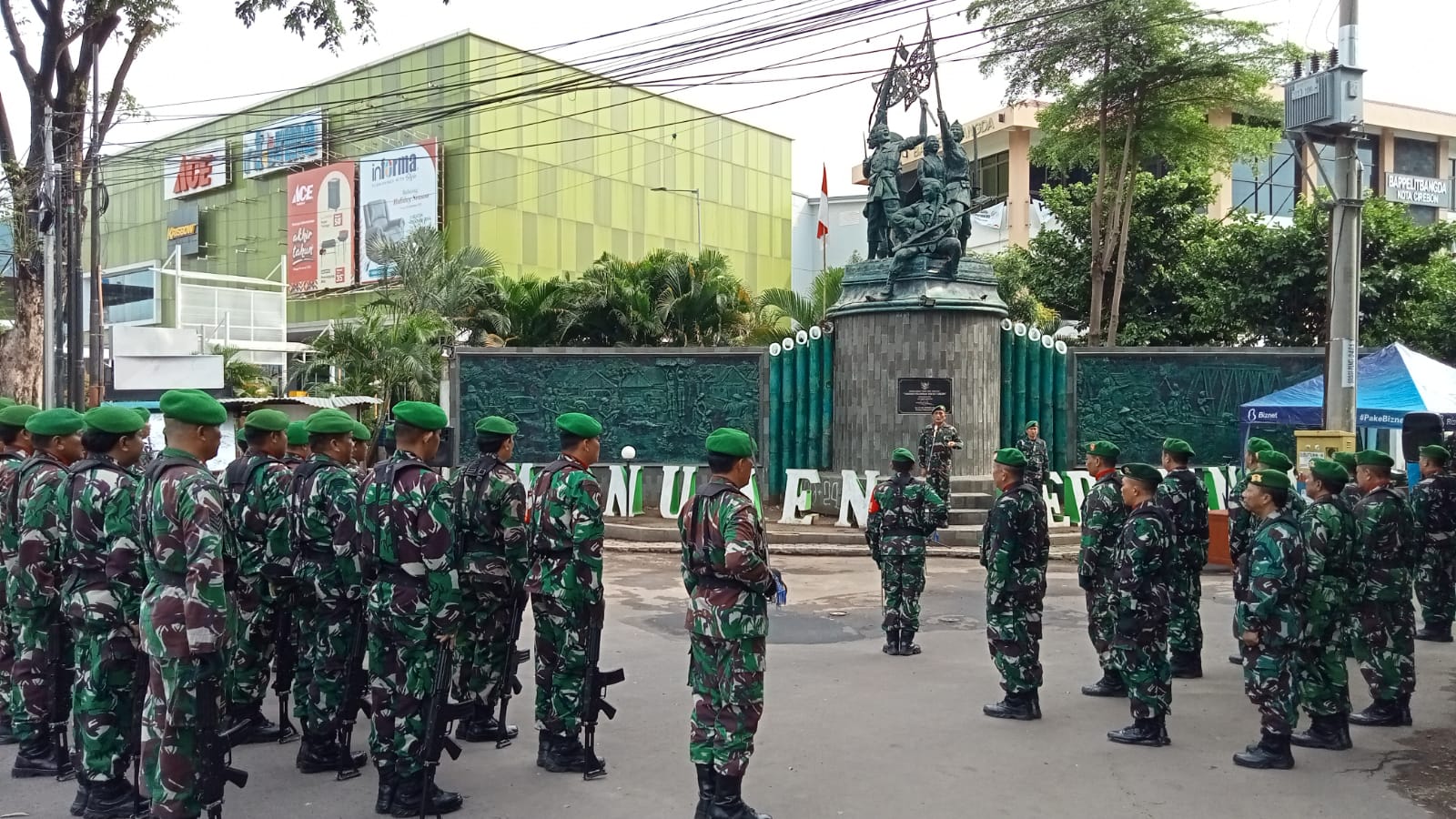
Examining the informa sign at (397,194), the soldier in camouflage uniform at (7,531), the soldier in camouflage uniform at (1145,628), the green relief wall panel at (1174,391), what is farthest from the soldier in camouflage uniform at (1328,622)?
the informa sign at (397,194)

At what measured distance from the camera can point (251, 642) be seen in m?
5.65

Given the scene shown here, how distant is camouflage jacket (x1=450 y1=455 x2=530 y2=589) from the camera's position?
5312mm

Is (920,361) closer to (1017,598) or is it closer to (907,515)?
(907,515)

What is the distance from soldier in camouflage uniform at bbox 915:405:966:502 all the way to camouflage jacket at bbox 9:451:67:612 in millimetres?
9884

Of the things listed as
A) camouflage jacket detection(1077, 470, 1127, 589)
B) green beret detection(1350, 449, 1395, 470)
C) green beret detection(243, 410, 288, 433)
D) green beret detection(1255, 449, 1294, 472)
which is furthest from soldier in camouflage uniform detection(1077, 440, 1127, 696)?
green beret detection(243, 410, 288, 433)

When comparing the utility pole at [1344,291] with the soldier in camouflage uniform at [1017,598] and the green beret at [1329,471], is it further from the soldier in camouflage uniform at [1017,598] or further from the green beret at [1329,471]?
the soldier in camouflage uniform at [1017,598]

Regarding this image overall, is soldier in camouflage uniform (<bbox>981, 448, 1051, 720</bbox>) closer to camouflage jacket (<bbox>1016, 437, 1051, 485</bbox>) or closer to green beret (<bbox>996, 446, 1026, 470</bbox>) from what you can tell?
green beret (<bbox>996, 446, 1026, 470</bbox>)

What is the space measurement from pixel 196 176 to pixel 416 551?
152 ft

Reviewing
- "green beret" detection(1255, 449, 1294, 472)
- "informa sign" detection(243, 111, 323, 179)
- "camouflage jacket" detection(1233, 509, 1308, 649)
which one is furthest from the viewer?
"informa sign" detection(243, 111, 323, 179)

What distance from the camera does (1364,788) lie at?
5.33 metres

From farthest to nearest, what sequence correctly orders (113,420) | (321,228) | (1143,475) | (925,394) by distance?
(321,228) → (925,394) → (1143,475) → (113,420)

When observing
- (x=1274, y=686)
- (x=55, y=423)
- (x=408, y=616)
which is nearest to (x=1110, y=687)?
(x=1274, y=686)

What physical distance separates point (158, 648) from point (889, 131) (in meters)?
13.5

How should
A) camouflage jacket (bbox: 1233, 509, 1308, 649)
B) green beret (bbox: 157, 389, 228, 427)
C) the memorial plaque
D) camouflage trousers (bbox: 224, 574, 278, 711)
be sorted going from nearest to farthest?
green beret (bbox: 157, 389, 228, 427) → camouflage jacket (bbox: 1233, 509, 1308, 649) → camouflage trousers (bbox: 224, 574, 278, 711) → the memorial plaque
